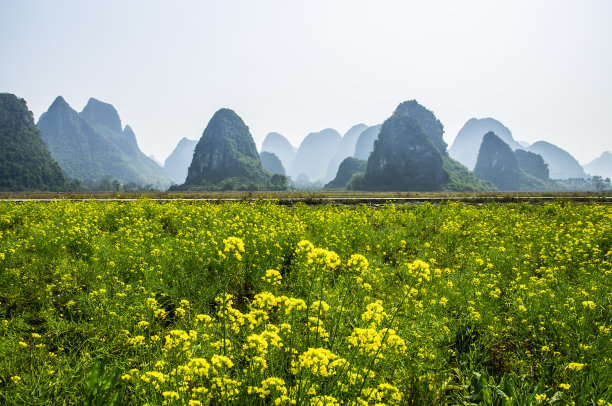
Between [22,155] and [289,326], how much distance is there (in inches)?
7986

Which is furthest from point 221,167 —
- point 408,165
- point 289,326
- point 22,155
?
point 289,326

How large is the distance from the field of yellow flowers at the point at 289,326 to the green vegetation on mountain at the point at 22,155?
173656 mm

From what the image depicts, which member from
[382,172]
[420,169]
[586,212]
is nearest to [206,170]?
[382,172]

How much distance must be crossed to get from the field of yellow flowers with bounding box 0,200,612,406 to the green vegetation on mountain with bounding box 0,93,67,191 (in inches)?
6837

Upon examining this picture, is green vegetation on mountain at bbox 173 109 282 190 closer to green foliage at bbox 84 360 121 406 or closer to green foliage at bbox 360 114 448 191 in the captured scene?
green foliage at bbox 360 114 448 191

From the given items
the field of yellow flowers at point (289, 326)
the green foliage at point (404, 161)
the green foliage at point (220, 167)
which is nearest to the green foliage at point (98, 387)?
the field of yellow flowers at point (289, 326)

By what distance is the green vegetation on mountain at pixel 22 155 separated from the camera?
136m

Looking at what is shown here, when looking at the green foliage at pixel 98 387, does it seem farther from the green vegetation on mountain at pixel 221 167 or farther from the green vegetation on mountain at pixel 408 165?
the green vegetation on mountain at pixel 221 167

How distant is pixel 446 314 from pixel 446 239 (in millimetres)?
4835

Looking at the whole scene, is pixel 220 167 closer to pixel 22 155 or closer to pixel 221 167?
pixel 221 167

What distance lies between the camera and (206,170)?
7638 inches

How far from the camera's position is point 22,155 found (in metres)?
147

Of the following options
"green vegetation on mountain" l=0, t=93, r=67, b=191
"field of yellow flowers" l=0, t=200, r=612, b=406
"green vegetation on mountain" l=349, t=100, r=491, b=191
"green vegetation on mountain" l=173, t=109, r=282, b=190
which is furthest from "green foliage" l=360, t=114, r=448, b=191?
"green vegetation on mountain" l=0, t=93, r=67, b=191

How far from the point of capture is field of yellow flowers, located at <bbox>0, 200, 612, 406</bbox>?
94.2 inches
